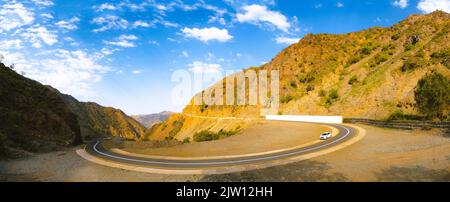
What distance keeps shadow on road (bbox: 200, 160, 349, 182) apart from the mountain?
100 ft

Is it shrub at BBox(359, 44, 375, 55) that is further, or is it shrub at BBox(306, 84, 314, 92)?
shrub at BBox(359, 44, 375, 55)

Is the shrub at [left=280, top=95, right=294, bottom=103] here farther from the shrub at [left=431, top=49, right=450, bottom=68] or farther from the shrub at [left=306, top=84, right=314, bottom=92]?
the shrub at [left=431, top=49, right=450, bottom=68]

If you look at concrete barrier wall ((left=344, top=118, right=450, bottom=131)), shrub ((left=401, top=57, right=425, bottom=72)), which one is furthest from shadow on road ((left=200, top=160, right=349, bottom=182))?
shrub ((left=401, top=57, right=425, bottom=72))

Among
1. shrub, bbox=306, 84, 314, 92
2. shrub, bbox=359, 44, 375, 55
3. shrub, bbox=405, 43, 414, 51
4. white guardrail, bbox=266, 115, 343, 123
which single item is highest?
shrub, bbox=359, 44, 375, 55

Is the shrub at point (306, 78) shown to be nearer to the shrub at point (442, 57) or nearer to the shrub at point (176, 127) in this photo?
the shrub at point (442, 57)

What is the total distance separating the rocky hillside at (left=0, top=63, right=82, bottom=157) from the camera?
2675 centimetres

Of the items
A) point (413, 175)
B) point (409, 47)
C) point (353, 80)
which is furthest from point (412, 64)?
point (413, 175)

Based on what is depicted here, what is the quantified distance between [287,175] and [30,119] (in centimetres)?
2887

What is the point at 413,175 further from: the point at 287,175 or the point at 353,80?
the point at 353,80

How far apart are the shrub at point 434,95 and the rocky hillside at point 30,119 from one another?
44.4 metres

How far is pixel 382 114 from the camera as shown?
54.2 metres

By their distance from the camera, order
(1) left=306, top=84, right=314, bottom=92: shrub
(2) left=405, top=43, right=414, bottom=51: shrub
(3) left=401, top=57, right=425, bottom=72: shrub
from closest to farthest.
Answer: (3) left=401, top=57, right=425, bottom=72: shrub, (2) left=405, top=43, right=414, bottom=51: shrub, (1) left=306, top=84, right=314, bottom=92: shrub
